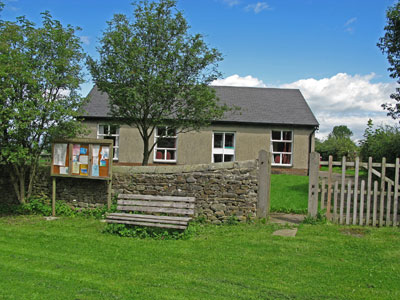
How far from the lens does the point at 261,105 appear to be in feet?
73.5

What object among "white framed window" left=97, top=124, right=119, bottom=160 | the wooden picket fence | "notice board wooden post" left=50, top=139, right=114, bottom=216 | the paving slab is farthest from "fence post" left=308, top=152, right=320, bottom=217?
"white framed window" left=97, top=124, right=119, bottom=160

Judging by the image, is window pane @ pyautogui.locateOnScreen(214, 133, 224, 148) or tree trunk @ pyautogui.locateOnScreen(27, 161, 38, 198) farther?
window pane @ pyautogui.locateOnScreen(214, 133, 224, 148)

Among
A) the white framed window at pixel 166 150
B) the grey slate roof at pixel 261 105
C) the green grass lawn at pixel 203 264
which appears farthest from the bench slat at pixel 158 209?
the white framed window at pixel 166 150

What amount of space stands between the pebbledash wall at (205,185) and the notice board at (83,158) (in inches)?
16.1

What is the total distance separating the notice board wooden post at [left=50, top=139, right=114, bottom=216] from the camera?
9.21 meters

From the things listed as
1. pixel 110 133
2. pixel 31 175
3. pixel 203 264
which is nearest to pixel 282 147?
pixel 110 133

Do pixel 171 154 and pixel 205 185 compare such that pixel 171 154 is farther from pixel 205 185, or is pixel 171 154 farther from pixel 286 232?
pixel 286 232

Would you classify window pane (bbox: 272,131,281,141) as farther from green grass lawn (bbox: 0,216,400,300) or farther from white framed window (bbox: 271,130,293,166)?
green grass lawn (bbox: 0,216,400,300)

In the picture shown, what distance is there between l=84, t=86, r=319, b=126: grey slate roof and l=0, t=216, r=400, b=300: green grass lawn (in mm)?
12309

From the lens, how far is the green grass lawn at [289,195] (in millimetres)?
10477

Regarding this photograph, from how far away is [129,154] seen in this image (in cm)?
2080

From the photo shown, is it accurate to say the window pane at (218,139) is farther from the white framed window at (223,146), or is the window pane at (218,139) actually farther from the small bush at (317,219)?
the small bush at (317,219)

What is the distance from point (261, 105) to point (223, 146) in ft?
12.6

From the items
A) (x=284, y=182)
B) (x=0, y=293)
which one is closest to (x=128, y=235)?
(x=0, y=293)
